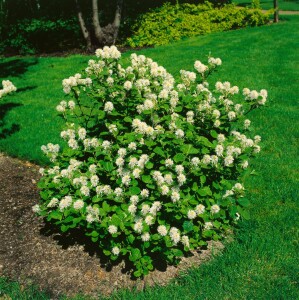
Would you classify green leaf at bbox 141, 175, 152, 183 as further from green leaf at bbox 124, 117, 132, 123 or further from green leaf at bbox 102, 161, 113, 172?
green leaf at bbox 124, 117, 132, 123

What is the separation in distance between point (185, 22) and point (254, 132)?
945 cm

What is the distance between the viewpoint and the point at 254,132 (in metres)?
6.64

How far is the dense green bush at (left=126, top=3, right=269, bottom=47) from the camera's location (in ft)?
45.4

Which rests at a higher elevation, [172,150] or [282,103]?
[172,150]

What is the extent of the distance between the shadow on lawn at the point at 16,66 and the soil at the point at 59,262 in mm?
6921

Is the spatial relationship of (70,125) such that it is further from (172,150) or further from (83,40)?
(83,40)

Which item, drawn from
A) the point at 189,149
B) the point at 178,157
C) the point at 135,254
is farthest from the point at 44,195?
the point at 189,149

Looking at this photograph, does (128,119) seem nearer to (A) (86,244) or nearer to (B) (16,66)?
(A) (86,244)

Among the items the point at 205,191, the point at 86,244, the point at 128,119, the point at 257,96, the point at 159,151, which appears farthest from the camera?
the point at 86,244

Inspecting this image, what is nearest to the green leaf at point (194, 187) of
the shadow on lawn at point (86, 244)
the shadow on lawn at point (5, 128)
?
the shadow on lawn at point (86, 244)

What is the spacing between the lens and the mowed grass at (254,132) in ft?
12.1

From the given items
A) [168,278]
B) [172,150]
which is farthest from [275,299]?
[172,150]

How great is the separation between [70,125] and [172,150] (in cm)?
117

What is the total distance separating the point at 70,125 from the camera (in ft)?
13.8
